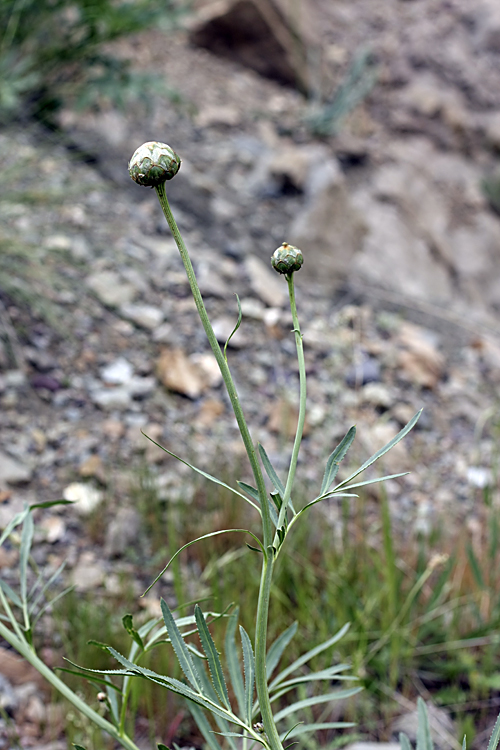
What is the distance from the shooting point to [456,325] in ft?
9.30

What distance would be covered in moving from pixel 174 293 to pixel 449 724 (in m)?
1.62

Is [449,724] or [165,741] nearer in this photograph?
[165,741]

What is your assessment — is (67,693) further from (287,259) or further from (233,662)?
(287,259)

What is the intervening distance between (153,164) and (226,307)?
6.62 feet

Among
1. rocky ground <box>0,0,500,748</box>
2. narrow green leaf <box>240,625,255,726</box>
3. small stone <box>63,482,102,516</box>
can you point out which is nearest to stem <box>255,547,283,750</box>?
narrow green leaf <box>240,625,255,726</box>

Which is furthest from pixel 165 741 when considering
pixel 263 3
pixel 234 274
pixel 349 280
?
pixel 263 3

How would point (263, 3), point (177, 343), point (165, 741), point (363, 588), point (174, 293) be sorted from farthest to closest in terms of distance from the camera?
point (263, 3), point (174, 293), point (177, 343), point (363, 588), point (165, 741)

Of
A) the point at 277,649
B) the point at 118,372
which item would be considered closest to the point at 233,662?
the point at 277,649

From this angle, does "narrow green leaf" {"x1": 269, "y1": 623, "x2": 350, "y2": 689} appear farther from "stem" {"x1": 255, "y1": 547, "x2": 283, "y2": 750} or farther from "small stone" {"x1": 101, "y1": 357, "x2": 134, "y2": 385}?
"small stone" {"x1": 101, "y1": 357, "x2": 134, "y2": 385}

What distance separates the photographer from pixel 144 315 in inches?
88.0

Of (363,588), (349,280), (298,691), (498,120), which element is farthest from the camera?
(498,120)

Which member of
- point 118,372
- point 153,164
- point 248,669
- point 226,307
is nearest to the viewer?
point 153,164

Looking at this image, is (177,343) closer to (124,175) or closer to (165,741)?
(124,175)

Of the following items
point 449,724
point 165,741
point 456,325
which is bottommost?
point 456,325
